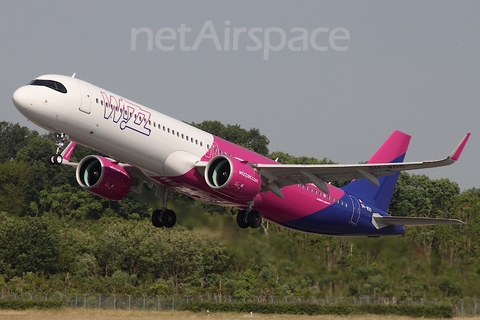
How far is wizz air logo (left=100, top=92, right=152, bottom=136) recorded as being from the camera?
35.5m

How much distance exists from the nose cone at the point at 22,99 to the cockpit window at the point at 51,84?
691mm

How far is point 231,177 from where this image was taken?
121 feet

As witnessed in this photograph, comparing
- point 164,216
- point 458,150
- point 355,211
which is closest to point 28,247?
point 164,216

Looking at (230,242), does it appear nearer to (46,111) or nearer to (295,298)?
(295,298)

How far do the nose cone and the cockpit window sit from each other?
2.27ft

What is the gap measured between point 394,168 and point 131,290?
89.2 feet

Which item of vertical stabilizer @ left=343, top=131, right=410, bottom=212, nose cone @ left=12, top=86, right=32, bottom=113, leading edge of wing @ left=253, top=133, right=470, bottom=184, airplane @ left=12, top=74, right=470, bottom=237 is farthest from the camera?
vertical stabilizer @ left=343, top=131, right=410, bottom=212

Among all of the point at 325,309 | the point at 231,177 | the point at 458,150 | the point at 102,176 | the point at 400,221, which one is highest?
the point at 458,150

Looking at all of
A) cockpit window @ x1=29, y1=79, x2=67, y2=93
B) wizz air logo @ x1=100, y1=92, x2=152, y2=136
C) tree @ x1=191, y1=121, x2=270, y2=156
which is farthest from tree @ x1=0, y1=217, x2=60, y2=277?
tree @ x1=191, y1=121, x2=270, y2=156

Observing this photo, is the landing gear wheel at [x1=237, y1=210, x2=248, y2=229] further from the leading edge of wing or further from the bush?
the bush

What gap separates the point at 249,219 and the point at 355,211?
7.04m

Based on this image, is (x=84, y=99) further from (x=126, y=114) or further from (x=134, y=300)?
(x=134, y=300)

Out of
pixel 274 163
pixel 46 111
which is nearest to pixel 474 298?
pixel 274 163

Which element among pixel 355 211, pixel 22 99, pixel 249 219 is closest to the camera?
pixel 22 99
